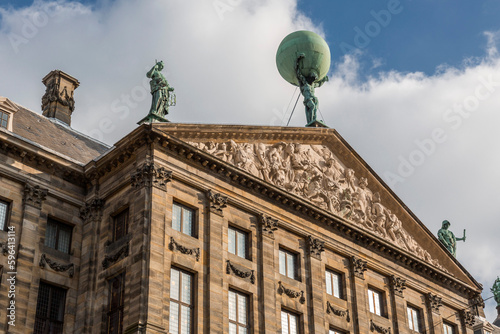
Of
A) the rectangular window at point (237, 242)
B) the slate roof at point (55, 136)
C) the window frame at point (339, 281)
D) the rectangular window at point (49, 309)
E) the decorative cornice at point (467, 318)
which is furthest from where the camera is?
the decorative cornice at point (467, 318)

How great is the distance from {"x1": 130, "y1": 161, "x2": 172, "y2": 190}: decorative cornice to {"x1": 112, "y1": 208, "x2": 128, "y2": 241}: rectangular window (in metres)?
1.38

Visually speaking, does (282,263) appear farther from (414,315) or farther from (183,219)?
(414,315)

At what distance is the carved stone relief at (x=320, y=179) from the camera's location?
3600 centimetres

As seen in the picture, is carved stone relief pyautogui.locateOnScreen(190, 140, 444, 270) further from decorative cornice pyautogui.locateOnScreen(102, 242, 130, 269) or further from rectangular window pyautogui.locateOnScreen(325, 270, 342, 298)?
decorative cornice pyautogui.locateOnScreen(102, 242, 130, 269)

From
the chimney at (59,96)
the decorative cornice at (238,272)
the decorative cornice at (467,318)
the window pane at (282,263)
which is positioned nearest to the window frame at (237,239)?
the decorative cornice at (238,272)

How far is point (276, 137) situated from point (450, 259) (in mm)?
13196

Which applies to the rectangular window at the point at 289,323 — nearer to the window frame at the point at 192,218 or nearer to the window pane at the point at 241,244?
the window pane at the point at 241,244

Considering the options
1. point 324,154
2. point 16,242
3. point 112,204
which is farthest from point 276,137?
point 16,242

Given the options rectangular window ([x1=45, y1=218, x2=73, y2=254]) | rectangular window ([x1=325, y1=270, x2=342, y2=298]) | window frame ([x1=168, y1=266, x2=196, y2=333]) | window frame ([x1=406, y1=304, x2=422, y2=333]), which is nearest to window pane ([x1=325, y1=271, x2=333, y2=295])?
rectangular window ([x1=325, y1=270, x2=342, y2=298])

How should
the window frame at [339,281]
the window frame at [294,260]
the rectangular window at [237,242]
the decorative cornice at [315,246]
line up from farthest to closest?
1. the window frame at [339,281]
2. the decorative cornice at [315,246]
3. the window frame at [294,260]
4. the rectangular window at [237,242]

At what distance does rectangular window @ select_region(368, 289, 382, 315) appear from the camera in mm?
38656

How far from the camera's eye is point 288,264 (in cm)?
3581

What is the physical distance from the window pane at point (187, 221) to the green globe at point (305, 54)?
13440 millimetres

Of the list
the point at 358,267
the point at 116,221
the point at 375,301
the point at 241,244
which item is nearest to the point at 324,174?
the point at 358,267
